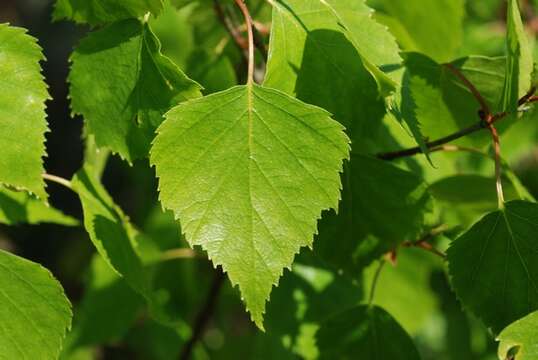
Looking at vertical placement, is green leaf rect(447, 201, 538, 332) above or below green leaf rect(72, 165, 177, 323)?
above

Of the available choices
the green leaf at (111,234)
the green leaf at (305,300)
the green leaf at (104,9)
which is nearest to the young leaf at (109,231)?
the green leaf at (111,234)

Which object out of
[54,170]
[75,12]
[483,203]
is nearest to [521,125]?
[483,203]

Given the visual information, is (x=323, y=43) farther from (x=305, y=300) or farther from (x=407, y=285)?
(x=407, y=285)

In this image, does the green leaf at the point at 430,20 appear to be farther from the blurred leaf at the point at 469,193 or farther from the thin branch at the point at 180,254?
the thin branch at the point at 180,254

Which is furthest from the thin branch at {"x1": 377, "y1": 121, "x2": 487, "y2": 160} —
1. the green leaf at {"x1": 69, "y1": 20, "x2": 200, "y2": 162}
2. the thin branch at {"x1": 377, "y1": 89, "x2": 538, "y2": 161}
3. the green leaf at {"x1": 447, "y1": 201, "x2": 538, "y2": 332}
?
the green leaf at {"x1": 69, "y1": 20, "x2": 200, "y2": 162}

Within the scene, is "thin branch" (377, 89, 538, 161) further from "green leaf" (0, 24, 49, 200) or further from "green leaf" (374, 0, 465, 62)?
"green leaf" (0, 24, 49, 200)
